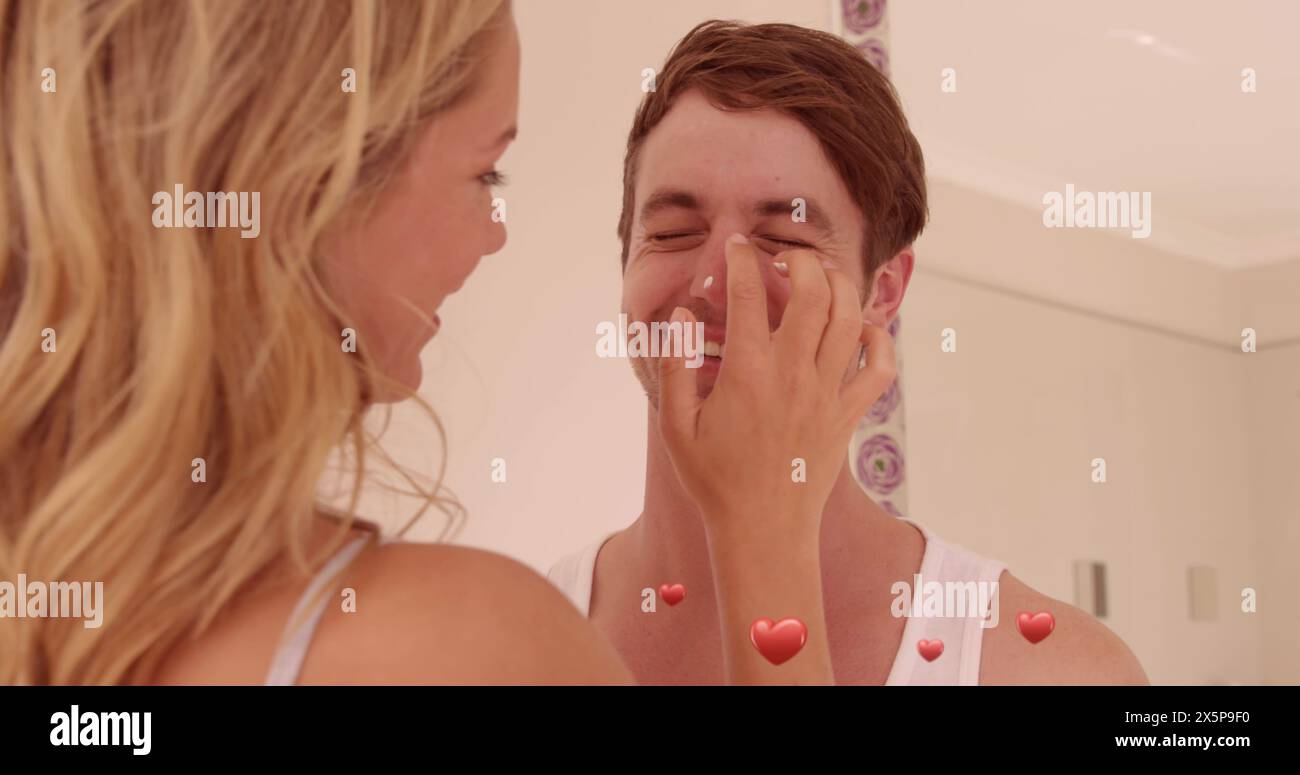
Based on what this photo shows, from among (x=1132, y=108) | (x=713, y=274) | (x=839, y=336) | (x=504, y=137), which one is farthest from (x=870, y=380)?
(x=1132, y=108)

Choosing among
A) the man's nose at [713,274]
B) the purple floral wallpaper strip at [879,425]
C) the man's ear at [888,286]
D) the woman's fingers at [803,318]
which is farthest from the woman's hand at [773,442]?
the purple floral wallpaper strip at [879,425]

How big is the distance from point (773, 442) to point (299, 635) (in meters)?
0.31

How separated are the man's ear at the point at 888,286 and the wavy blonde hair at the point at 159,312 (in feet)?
1.74

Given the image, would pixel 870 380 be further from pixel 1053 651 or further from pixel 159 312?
pixel 159 312

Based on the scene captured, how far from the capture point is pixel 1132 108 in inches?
40.5

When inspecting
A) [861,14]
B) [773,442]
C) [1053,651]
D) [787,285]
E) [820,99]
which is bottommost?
[1053,651]

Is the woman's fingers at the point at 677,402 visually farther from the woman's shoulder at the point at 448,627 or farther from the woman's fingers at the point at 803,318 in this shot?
the woman's shoulder at the point at 448,627

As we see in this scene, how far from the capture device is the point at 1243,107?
994mm

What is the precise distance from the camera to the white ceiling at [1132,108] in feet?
3.21

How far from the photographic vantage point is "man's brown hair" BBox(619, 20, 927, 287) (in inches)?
32.6

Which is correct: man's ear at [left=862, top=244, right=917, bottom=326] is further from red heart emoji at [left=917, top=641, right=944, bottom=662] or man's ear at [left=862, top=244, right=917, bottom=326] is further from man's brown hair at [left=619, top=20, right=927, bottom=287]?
red heart emoji at [left=917, top=641, right=944, bottom=662]
